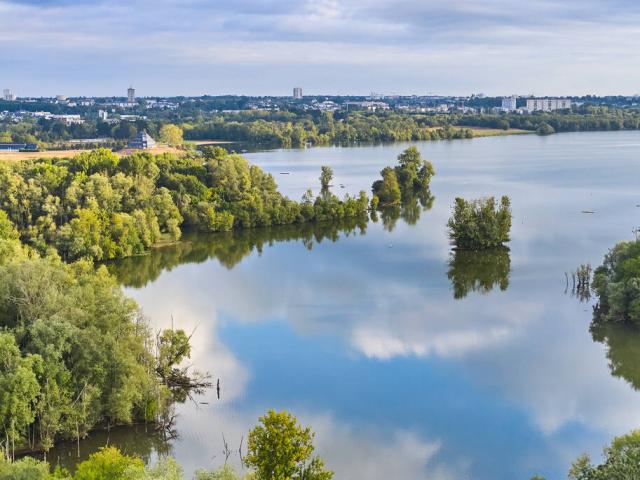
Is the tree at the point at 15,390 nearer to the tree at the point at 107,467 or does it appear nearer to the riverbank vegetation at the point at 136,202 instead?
the tree at the point at 107,467

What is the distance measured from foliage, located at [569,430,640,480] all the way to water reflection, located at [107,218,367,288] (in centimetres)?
1966

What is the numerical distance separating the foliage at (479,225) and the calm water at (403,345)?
0.82m

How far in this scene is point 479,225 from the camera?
31.7 m

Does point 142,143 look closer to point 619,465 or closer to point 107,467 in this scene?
point 107,467

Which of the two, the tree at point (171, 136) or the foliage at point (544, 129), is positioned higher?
the foliage at point (544, 129)

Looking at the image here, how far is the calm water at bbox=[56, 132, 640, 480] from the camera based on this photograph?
617 inches

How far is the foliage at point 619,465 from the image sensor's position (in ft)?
32.8

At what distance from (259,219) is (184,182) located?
4.24 metres

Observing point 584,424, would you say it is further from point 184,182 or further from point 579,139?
point 579,139

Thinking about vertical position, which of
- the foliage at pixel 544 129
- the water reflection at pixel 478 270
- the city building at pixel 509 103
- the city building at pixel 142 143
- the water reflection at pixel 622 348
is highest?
the city building at pixel 509 103

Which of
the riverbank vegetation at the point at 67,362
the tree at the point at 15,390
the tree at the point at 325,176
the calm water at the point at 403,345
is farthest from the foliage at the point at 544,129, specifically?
the tree at the point at 15,390

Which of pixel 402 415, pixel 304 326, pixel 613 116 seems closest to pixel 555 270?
pixel 304 326

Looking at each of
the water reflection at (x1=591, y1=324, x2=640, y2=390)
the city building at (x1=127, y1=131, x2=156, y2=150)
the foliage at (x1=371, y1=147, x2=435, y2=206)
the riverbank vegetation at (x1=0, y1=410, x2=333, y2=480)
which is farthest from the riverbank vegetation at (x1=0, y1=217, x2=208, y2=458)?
the city building at (x1=127, y1=131, x2=156, y2=150)

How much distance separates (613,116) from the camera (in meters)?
110
